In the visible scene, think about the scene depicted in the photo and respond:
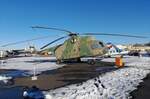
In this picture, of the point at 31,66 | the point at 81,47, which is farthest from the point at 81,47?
the point at 31,66

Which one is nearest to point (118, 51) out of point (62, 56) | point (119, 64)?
point (62, 56)

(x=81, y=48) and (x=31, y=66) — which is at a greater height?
(x=81, y=48)

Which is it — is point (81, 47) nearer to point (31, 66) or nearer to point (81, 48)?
point (81, 48)

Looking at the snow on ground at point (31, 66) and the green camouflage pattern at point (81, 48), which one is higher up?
the green camouflage pattern at point (81, 48)

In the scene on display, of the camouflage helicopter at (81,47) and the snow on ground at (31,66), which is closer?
the snow on ground at (31,66)

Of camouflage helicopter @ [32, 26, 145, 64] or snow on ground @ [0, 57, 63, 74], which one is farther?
camouflage helicopter @ [32, 26, 145, 64]

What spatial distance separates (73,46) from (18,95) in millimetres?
29584

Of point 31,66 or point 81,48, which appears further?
point 81,48

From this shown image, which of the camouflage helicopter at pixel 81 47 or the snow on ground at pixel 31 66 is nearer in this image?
the snow on ground at pixel 31 66

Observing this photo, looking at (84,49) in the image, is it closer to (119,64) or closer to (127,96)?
(119,64)

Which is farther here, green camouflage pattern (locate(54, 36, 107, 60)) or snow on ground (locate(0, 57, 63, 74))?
green camouflage pattern (locate(54, 36, 107, 60))

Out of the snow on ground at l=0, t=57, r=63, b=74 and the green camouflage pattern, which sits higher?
the green camouflage pattern

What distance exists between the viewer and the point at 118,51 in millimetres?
73125

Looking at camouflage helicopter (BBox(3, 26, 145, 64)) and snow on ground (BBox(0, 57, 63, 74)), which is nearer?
snow on ground (BBox(0, 57, 63, 74))
